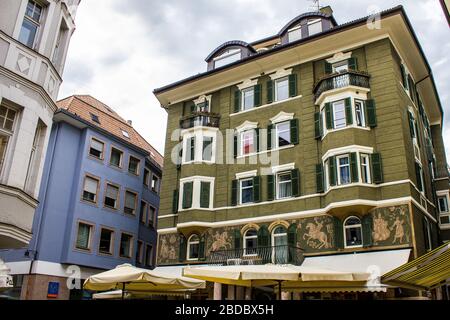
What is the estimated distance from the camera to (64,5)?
1164 centimetres

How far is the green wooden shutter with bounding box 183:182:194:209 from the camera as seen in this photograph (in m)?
24.5

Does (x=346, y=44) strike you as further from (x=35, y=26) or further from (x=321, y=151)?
(x=35, y=26)

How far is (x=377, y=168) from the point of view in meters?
19.4

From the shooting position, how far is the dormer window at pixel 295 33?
24.8m

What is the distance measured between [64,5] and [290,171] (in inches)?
556

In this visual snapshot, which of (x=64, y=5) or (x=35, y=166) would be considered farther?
(x=64, y=5)

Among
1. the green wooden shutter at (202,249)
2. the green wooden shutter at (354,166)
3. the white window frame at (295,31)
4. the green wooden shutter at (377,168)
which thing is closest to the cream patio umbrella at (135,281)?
the green wooden shutter at (202,249)

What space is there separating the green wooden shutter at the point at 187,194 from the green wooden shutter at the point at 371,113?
10542mm

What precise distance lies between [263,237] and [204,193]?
4.68 m

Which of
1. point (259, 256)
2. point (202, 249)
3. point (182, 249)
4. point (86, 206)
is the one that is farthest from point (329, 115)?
point (86, 206)

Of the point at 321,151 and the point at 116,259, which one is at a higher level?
the point at 321,151

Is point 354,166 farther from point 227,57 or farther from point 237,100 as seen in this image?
point 227,57

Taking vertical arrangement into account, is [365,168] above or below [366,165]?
below
